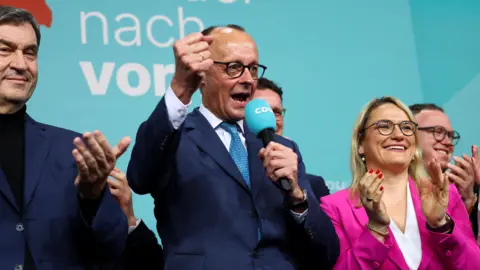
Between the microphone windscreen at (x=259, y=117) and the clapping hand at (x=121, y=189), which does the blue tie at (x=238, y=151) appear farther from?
the clapping hand at (x=121, y=189)

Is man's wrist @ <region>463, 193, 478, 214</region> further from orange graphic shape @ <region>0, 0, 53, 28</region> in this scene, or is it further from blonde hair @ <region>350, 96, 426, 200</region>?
orange graphic shape @ <region>0, 0, 53, 28</region>

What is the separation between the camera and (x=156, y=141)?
2486 millimetres

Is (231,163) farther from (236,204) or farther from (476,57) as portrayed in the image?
(476,57)

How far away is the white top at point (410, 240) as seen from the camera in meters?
3.13

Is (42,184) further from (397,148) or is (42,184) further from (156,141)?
(397,148)

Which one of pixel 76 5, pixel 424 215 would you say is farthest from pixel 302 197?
pixel 76 5

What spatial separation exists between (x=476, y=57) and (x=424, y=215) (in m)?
2.00

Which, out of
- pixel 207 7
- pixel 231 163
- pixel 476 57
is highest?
pixel 207 7

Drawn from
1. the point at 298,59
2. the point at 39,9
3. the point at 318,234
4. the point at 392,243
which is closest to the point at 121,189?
the point at 318,234

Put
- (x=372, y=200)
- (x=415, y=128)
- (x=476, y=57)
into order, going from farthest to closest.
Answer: (x=476, y=57) → (x=415, y=128) → (x=372, y=200)

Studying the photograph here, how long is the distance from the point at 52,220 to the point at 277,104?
1723 mm

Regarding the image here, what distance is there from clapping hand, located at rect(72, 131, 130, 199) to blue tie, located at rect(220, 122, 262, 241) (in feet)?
1.86

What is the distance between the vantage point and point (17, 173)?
8.13ft

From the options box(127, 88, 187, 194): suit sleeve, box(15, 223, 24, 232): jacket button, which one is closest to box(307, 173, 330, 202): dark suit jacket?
box(127, 88, 187, 194): suit sleeve
